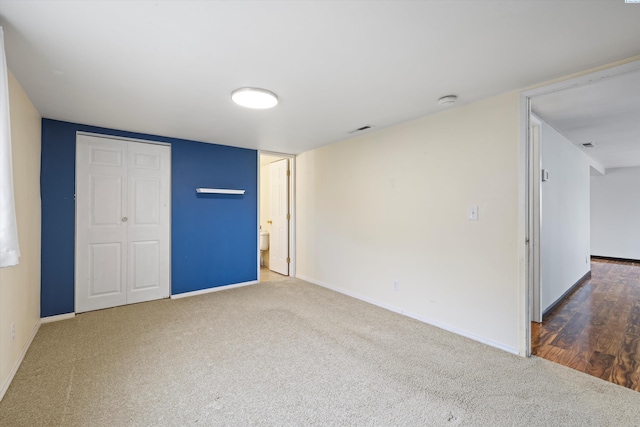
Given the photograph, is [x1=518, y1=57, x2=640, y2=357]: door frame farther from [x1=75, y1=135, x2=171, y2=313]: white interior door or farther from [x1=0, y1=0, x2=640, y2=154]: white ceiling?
[x1=75, y1=135, x2=171, y2=313]: white interior door

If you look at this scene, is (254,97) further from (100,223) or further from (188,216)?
(100,223)

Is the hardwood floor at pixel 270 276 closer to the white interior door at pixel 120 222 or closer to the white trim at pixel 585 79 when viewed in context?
the white interior door at pixel 120 222

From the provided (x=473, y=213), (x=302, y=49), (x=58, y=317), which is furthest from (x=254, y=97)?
(x=58, y=317)

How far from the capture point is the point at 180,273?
13.3 feet

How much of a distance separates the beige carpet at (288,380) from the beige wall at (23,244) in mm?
173

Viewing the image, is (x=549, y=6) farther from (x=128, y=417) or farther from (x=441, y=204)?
(x=128, y=417)

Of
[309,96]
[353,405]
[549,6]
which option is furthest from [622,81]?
[353,405]

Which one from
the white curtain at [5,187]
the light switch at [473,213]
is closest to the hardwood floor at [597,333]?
the light switch at [473,213]

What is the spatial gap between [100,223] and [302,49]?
3.25 metres

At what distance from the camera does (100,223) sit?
11.5 feet

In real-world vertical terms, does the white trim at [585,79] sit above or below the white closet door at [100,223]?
above

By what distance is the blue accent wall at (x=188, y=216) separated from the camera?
3186mm

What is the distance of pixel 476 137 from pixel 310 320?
2.47m

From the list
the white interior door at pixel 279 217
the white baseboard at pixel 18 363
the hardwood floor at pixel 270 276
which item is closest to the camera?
the white baseboard at pixel 18 363
